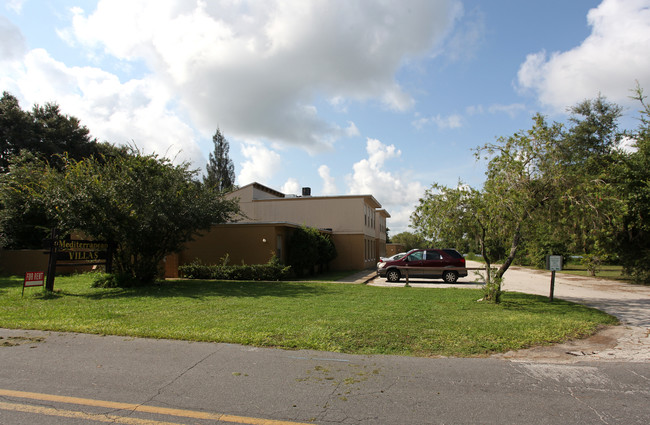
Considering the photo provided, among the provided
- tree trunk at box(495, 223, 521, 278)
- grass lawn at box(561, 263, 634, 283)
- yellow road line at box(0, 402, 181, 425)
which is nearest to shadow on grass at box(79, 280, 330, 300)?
tree trunk at box(495, 223, 521, 278)

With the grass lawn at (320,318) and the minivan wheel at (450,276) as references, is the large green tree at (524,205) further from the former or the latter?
the minivan wheel at (450,276)

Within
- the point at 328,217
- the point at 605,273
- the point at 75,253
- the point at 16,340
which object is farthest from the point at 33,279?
the point at 605,273

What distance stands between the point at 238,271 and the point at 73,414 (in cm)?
1488

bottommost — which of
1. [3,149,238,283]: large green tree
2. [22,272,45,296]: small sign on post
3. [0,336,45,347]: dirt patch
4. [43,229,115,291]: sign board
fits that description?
[0,336,45,347]: dirt patch

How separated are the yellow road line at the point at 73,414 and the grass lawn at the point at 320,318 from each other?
289 cm

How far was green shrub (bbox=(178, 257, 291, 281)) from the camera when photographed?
1839 cm

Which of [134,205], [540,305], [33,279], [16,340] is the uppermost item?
[134,205]

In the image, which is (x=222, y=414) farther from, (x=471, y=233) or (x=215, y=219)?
(x=215, y=219)

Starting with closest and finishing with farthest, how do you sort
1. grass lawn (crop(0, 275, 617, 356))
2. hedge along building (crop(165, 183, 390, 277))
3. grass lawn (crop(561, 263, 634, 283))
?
grass lawn (crop(0, 275, 617, 356)) → grass lawn (crop(561, 263, 634, 283)) → hedge along building (crop(165, 183, 390, 277))

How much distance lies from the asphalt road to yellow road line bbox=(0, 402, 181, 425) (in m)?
0.01

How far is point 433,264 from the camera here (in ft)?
64.2

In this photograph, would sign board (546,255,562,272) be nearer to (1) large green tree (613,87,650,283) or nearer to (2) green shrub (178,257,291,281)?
(1) large green tree (613,87,650,283)

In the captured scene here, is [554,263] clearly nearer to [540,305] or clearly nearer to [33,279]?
[540,305]

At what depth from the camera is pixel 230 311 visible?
9414 millimetres
